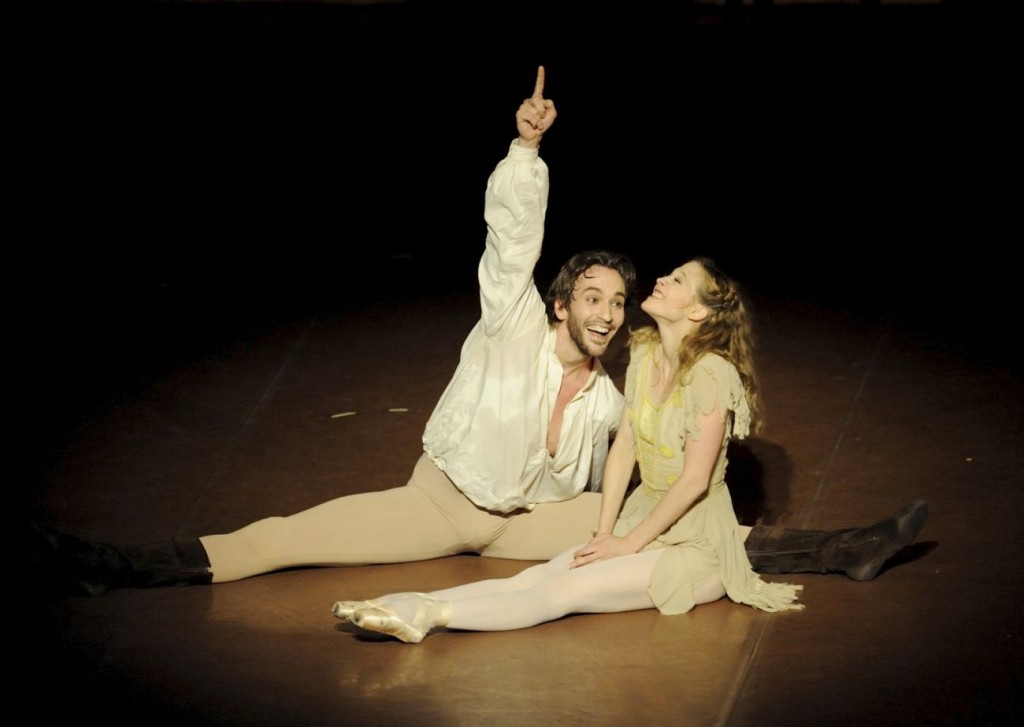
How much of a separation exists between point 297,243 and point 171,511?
2745mm

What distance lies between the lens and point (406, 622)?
141 inches

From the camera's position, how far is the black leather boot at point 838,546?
387cm

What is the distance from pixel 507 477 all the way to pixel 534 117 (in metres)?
0.91

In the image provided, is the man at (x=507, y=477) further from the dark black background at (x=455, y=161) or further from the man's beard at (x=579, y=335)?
the dark black background at (x=455, y=161)

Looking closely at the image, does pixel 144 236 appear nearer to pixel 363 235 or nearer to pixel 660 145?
pixel 363 235

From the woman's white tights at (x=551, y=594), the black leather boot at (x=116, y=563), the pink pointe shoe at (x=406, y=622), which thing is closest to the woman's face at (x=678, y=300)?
the woman's white tights at (x=551, y=594)

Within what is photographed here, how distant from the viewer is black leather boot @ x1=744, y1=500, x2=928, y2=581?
3867 mm

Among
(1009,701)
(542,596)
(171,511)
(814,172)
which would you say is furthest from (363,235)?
(1009,701)

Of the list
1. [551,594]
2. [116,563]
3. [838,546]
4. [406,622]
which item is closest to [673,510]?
[551,594]

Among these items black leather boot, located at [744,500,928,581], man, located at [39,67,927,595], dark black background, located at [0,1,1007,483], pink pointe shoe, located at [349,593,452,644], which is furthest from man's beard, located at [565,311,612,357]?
dark black background, located at [0,1,1007,483]

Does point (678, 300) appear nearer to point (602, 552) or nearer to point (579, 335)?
point (579, 335)

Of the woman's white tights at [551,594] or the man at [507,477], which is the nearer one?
the woman's white tights at [551,594]

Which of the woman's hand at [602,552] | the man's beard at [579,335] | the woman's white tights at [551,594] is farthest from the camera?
the man's beard at [579,335]

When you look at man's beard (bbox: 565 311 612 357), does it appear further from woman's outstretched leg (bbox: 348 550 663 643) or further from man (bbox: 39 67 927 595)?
woman's outstretched leg (bbox: 348 550 663 643)
